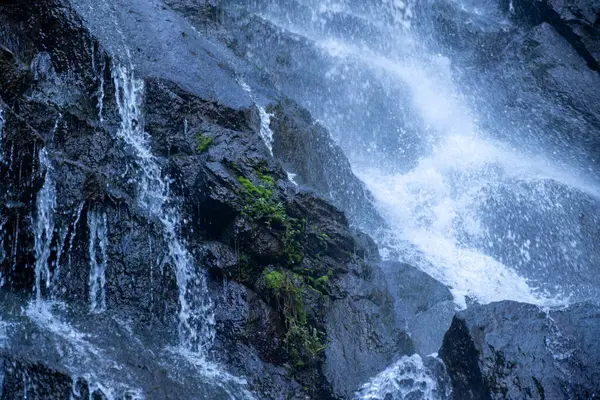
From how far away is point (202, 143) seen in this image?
27.9ft

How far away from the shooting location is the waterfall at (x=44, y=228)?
7199mm

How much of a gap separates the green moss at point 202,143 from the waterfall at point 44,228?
7.15 ft

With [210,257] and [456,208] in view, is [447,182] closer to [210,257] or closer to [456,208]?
[456,208]

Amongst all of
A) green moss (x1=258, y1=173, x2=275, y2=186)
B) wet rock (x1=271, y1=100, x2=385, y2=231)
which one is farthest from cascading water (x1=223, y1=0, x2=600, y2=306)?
green moss (x1=258, y1=173, x2=275, y2=186)

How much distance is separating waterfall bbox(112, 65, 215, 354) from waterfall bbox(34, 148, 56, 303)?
1250 mm

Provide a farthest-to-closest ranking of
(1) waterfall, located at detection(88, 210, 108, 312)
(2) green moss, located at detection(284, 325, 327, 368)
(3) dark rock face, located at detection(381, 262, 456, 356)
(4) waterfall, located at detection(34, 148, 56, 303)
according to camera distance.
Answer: (3) dark rock face, located at detection(381, 262, 456, 356) < (2) green moss, located at detection(284, 325, 327, 368) < (1) waterfall, located at detection(88, 210, 108, 312) < (4) waterfall, located at detection(34, 148, 56, 303)

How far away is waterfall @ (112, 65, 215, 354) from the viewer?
7.61 m

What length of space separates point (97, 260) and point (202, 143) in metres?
2.41

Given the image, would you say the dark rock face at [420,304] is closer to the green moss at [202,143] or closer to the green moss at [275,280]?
the green moss at [275,280]

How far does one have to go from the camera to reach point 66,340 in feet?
20.9

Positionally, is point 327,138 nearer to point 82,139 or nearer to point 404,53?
point 82,139

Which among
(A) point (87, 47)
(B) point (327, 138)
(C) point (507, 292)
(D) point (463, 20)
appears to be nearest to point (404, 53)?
(D) point (463, 20)

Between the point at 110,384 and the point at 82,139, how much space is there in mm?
3914

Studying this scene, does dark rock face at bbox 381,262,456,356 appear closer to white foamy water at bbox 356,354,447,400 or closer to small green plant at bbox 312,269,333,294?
white foamy water at bbox 356,354,447,400
